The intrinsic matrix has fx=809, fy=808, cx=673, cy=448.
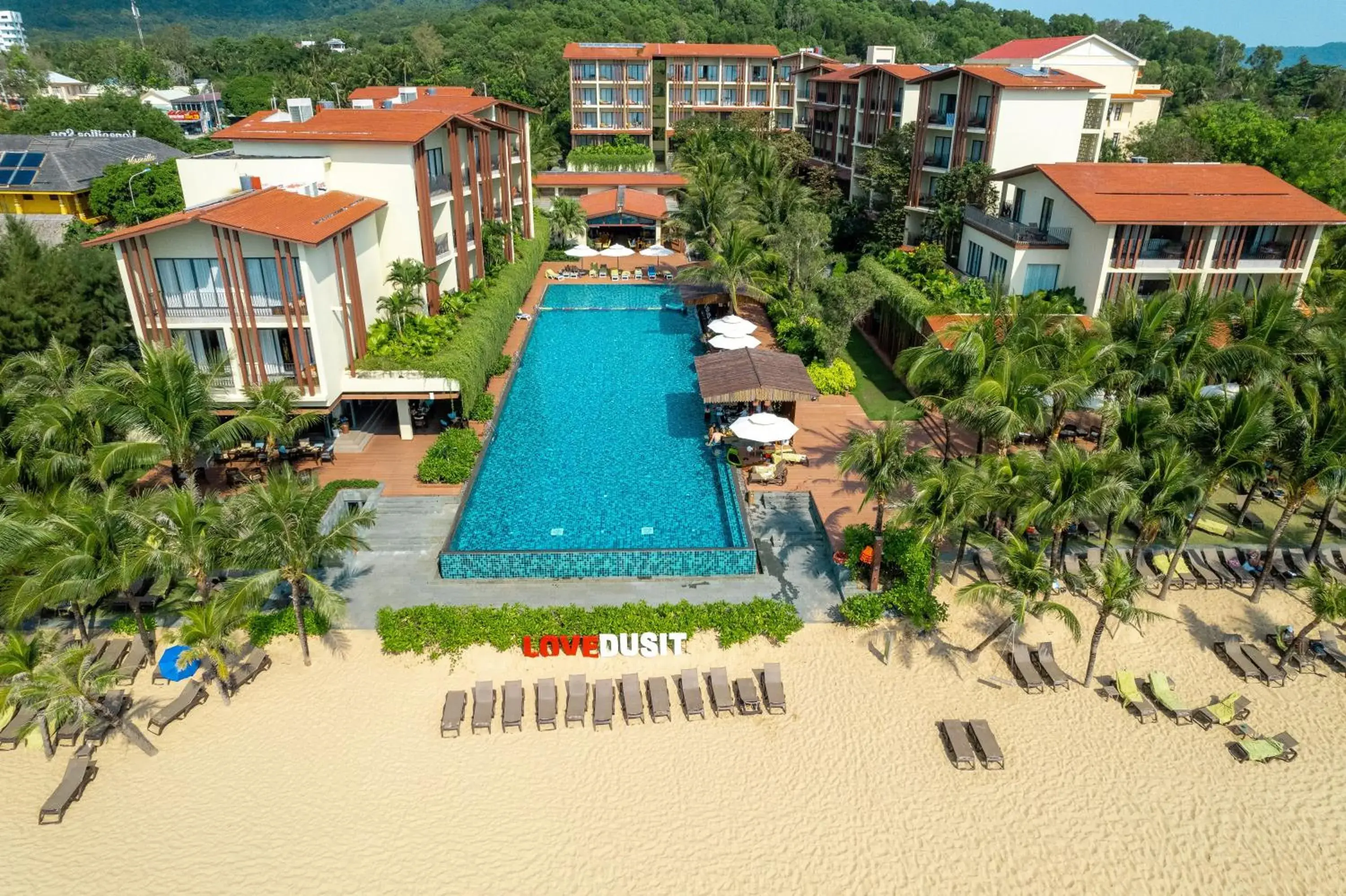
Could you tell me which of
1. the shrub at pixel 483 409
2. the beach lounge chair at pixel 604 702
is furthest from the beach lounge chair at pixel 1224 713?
the shrub at pixel 483 409

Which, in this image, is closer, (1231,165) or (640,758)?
(640,758)

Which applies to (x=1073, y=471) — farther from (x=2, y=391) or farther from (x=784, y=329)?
(x=2, y=391)

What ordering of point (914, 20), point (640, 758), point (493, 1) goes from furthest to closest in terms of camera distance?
point (493, 1) < point (914, 20) < point (640, 758)

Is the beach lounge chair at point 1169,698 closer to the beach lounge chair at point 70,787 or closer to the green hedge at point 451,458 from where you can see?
the green hedge at point 451,458

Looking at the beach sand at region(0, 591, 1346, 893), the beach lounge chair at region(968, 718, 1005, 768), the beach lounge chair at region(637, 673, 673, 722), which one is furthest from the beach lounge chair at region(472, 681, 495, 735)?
the beach lounge chair at region(968, 718, 1005, 768)

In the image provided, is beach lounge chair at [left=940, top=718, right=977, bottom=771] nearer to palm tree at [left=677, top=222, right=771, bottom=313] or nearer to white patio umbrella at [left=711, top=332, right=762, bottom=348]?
white patio umbrella at [left=711, top=332, right=762, bottom=348]

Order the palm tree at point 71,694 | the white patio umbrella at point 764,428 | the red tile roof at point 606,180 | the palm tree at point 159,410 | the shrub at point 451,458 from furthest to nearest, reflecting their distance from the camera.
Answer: the red tile roof at point 606,180, the shrub at point 451,458, the white patio umbrella at point 764,428, the palm tree at point 159,410, the palm tree at point 71,694

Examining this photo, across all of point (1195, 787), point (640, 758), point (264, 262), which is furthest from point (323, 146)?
point (1195, 787)

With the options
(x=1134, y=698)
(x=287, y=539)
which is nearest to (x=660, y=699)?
(x=287, y=539)
